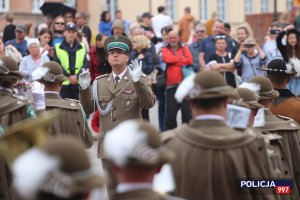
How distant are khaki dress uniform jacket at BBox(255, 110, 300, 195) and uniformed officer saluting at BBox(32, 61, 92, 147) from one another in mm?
2228

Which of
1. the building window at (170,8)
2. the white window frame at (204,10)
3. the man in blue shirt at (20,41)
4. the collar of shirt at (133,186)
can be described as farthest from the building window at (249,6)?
the collar of shirt at (133,186)

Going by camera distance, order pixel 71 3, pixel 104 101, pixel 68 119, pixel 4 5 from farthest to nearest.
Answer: pixel 71 3, pixel 4 5, pixel 104 101, pixel 68 119

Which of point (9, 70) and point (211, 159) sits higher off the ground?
point (9, 70)

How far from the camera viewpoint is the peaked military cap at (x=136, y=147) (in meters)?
4.64

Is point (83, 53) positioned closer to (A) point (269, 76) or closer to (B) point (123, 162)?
(A) point (269, 76)

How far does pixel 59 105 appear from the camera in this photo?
9.50 m

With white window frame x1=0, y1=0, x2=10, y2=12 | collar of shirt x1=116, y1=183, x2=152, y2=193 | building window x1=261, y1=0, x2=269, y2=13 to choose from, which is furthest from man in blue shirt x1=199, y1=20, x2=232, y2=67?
building window x1=261, y1=0, x2=269, y2=13

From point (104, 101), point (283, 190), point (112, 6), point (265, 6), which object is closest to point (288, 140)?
point (283, 190)

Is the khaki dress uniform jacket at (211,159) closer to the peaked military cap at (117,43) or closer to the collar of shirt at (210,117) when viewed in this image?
the collar of shirt at (210,117)

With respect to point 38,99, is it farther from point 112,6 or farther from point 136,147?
point 112,6

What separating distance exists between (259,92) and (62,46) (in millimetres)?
7312

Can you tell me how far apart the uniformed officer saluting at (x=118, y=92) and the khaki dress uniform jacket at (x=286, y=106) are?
1.22m

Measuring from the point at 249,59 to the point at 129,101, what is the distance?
696 centimetres

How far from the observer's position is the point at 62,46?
15.2 m
